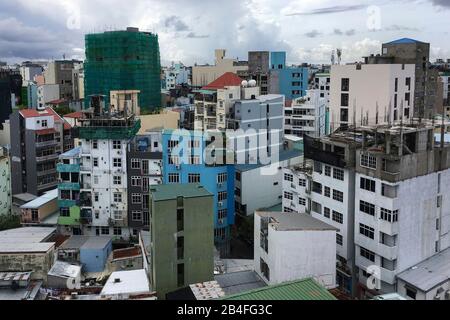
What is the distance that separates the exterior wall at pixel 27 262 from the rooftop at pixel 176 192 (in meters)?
5.03

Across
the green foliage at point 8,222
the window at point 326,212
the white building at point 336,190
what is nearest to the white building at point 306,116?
the white building at point 336,190

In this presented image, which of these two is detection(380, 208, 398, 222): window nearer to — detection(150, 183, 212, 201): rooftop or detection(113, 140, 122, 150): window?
detection(150, 183, 212, 201): rooftop

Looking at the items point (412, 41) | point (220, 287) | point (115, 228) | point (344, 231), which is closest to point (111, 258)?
point (115, 228)

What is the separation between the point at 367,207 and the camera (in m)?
13.6

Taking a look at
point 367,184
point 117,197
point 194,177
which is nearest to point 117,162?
point 117,197

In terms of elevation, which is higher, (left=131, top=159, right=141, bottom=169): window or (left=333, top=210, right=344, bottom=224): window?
(left=131, top=159, right=141, bottom=169): window

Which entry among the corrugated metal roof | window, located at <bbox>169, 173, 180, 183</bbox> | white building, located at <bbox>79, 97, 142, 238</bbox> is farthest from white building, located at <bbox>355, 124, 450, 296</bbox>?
white building, located at <bbox>79, 97, 142, 238</bbox>

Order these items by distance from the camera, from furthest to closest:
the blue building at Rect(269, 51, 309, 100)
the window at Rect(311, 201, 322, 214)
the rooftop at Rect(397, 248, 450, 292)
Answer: the blue building at Rect(269, 51, 309, 100) → the window at Rect(311, 201, 322, 214) → the rooftop at Rect(397, 248, 450, 292)

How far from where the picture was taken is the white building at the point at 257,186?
66.6 ft

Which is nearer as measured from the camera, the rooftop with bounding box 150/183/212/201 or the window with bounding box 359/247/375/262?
the rooftop with bounding box 150/183/212/201

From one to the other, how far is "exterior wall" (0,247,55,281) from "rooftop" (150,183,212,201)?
5032mm

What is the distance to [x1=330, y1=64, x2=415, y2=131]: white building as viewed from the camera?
2328cm

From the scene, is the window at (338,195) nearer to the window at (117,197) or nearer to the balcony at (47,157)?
the window at (117,197)
